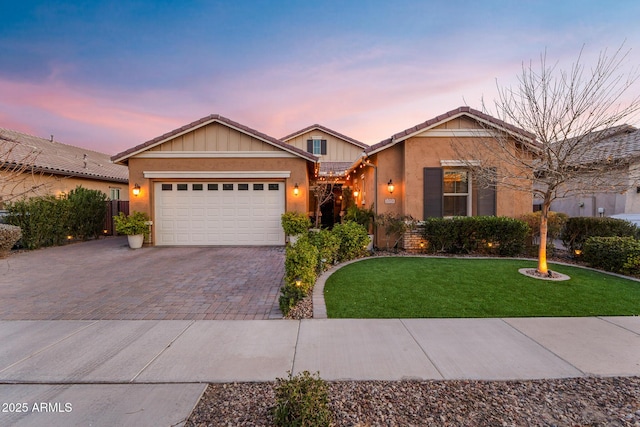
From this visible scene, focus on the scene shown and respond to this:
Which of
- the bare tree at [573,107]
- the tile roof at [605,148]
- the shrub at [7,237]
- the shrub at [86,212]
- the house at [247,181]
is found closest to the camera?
the bare tree at [573,107]

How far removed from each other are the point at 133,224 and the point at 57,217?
3946mm

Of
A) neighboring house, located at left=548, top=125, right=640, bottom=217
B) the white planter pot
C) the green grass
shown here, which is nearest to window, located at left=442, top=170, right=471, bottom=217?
neighboring house, located at left=548, top=125, right=640, bottom=217

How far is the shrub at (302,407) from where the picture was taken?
6.69 feet

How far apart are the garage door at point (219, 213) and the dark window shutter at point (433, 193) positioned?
540 cm

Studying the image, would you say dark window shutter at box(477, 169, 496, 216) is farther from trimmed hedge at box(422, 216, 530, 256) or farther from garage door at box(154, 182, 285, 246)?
garage door at box(154, 182, 285, 246)

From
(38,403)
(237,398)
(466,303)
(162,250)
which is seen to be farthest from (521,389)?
(162,250)

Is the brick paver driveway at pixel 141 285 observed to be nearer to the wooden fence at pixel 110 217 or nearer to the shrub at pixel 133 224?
the shrub at pixel 133 224

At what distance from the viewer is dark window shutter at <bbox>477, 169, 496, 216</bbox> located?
9844mm

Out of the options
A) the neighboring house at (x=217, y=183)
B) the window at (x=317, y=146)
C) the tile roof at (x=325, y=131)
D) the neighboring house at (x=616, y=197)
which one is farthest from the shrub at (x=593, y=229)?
the window at (x=317, y=146)

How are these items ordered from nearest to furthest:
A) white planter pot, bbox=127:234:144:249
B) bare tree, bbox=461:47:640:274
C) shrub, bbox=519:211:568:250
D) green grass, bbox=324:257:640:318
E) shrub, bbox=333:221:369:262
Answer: green grass, bbox=324:257:640:318, bare tree, bbox=461:47:640:274, shrub, bbox=333:221:369:262, shrub, bbox=519:211:568:250, white planter pot, bbox=127:234:144:249

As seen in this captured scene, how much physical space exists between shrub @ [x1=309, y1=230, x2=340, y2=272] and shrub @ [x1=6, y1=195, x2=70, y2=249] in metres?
10.2

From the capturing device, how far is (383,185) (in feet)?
34.6

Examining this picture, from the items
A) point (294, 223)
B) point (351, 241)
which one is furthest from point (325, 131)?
point (351, 241)

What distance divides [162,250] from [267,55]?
9.18 meters
